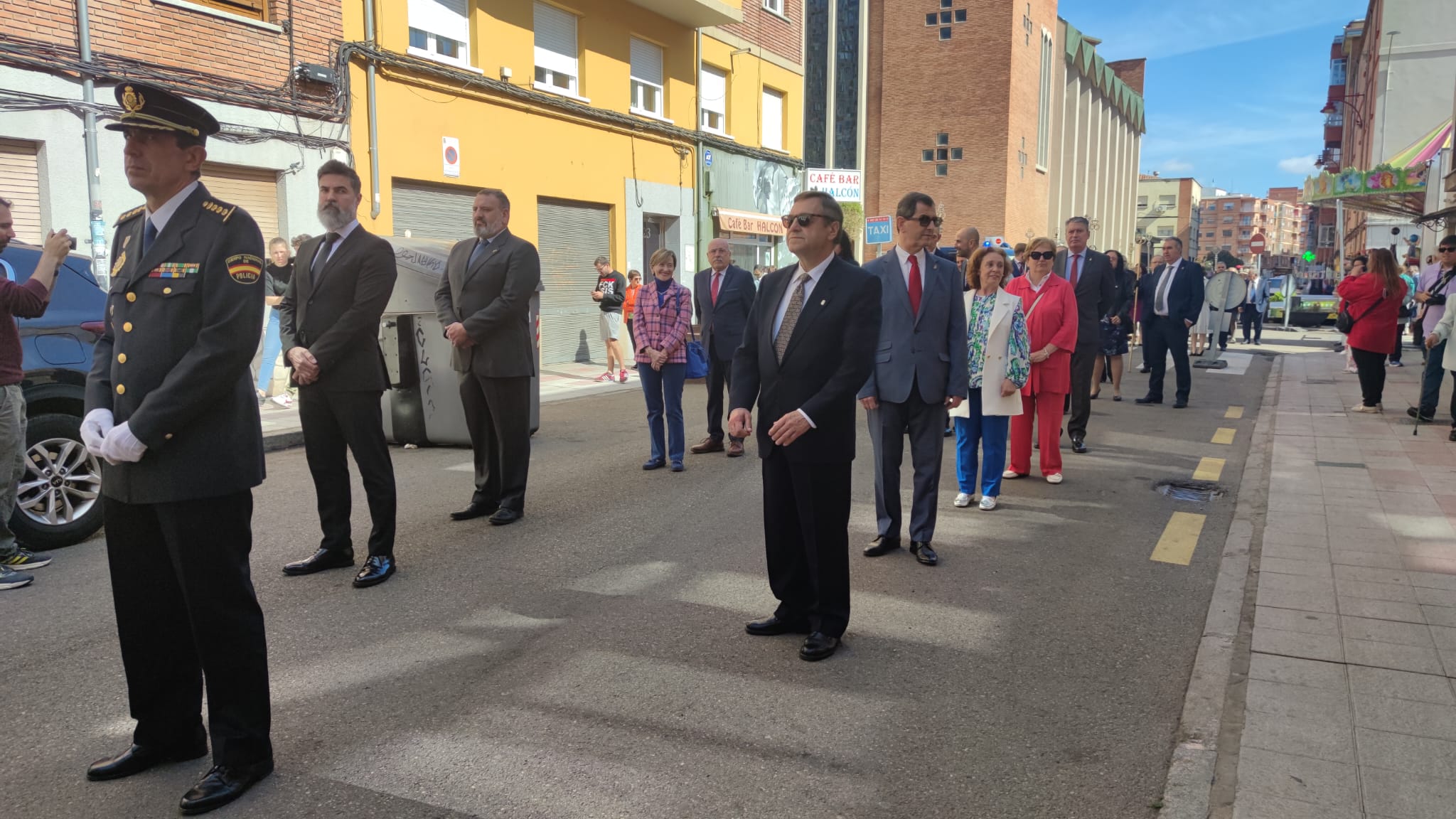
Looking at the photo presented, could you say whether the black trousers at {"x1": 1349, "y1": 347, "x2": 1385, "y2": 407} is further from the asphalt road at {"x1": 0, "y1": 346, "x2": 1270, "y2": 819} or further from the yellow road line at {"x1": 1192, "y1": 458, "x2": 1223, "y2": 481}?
the asphalt road at {"x1": 0, "y1": 346, "x2": 1270, "y2": 819}

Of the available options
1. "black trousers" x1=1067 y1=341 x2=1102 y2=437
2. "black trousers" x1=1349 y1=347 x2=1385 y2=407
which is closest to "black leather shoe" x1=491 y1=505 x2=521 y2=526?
"black trousers" x1=1067 y1=341 x2=1102 y2=437

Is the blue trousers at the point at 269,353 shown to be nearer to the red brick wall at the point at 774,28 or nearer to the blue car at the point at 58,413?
the blue car at the point at 58,413

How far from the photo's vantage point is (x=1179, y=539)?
19.9ft

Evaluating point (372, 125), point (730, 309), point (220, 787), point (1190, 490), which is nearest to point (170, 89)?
point (372, 125)

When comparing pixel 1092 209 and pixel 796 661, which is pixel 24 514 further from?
pixel 1092 209

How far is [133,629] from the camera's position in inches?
119

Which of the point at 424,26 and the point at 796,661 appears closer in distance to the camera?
the point at 796,661

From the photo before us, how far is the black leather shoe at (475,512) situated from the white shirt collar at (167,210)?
147 inches

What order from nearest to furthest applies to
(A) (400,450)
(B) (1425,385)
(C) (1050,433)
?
1. (C) (1050,433)
2. (A) (400,450)
3. (B) (1425,385)

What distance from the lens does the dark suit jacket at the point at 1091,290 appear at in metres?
9.67

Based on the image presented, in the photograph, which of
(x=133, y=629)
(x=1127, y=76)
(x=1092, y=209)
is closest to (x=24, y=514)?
(x=133, y=629)

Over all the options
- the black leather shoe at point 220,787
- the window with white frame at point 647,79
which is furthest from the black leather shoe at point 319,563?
the window with white frame at point 647,79

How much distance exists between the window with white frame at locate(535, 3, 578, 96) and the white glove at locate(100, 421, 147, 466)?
15.9 meters

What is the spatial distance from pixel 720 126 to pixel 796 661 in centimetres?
2112
